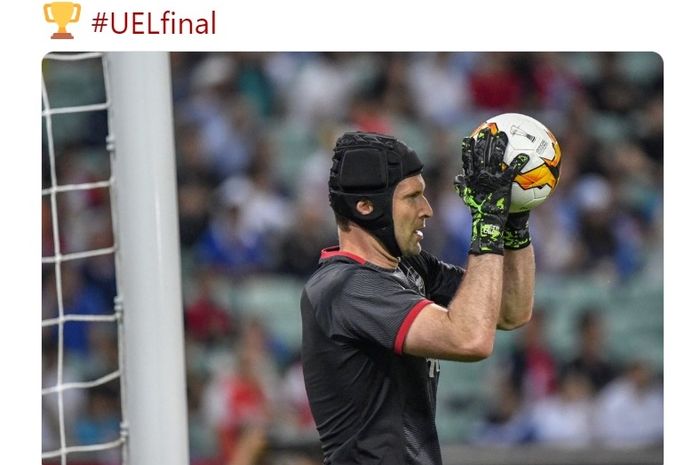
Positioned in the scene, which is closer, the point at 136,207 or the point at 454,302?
the point at 454,302

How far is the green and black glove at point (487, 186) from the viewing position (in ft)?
10.3

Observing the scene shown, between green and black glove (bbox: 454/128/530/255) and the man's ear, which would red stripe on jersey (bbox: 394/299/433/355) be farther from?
the man's ear

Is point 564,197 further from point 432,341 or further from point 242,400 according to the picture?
point 432,341

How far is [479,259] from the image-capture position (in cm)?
310

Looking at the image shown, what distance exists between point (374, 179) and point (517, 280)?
2.20ft

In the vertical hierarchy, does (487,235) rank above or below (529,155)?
below

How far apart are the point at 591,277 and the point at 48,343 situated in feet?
12.3

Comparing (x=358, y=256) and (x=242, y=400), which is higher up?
(x=358, y=256)

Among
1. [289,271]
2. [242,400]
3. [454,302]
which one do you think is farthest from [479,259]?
[289,271]

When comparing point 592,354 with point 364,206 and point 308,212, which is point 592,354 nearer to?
point 308,212
